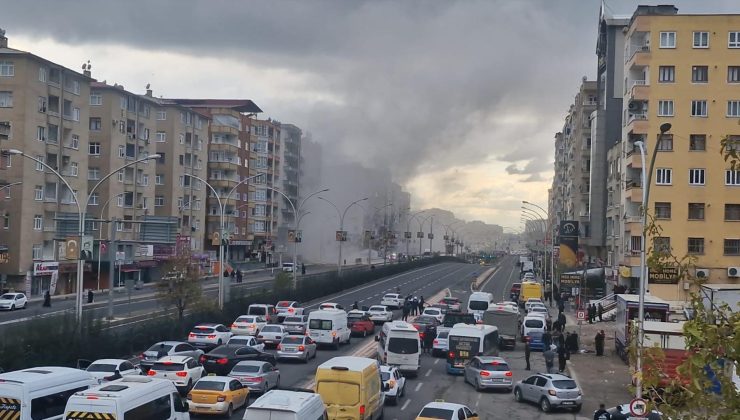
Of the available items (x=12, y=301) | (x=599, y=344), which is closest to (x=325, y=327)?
(x=599, y=344)

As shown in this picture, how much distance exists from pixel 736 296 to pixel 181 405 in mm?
23708

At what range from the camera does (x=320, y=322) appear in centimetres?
4388

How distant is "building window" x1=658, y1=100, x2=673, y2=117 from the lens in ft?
187

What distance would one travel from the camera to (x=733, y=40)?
55969 mm

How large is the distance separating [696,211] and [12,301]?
47913 mm

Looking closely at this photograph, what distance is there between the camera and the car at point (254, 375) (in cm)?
2878

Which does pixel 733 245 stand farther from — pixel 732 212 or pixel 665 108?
pixel 665 108

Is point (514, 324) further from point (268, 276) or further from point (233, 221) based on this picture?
point (233, 221)

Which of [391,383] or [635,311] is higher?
[635,311]

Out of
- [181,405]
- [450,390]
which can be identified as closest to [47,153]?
[450,390]

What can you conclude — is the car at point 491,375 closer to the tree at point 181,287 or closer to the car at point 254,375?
the car at point 254,375

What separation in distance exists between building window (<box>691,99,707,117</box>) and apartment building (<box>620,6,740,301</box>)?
0.5 inches

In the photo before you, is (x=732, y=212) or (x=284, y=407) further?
(x=732, y=212)

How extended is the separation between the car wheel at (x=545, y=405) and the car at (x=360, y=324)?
2185 cm
